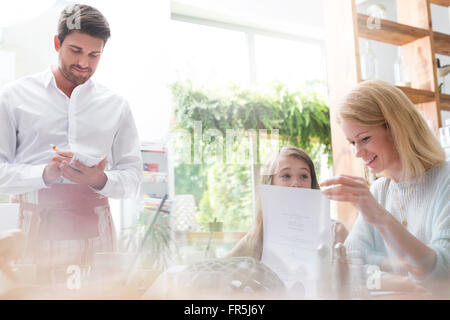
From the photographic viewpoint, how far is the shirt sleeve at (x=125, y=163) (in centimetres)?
73

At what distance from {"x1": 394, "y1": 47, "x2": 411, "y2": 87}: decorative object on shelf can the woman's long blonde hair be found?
1.03 meters

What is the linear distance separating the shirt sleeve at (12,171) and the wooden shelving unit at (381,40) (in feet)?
2.25

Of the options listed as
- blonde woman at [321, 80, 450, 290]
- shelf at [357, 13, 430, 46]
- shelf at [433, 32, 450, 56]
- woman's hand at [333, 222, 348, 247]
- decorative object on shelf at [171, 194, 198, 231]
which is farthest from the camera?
shelf at [433, 32, 450, 56]

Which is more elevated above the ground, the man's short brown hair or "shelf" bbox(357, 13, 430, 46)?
"shelf" bbox(357, 13, 430, 46)

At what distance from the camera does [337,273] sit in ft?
2.34

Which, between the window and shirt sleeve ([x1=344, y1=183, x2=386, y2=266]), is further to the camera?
shirt sleeve ([x1=344, y1=183, x2=386, y2=266])

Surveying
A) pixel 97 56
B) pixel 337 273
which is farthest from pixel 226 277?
pixel 97 56

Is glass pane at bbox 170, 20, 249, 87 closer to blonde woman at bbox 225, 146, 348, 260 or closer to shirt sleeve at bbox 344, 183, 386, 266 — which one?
blonde woman at bbox 225, 146, 348, 260

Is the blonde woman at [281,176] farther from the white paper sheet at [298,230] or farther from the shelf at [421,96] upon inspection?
the shelf at [421,96]

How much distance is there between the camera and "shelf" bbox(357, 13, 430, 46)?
1452 mm

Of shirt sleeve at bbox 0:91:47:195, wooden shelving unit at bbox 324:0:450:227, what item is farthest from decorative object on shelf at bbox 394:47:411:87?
shirt sleeve at bbox 0:91:47:195

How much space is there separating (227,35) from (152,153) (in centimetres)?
34

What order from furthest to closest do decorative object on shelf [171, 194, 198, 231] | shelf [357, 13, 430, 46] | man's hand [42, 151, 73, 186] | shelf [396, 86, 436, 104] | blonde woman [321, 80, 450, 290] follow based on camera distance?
shelf [396, 86, 436, 104] → shelf [357, 13, 430, 46] → blonde woman [321, 80, 450, 290] → decorative object on shelf [171, 194, 198, 231] → man's hand [42, 151, 73, 186]
